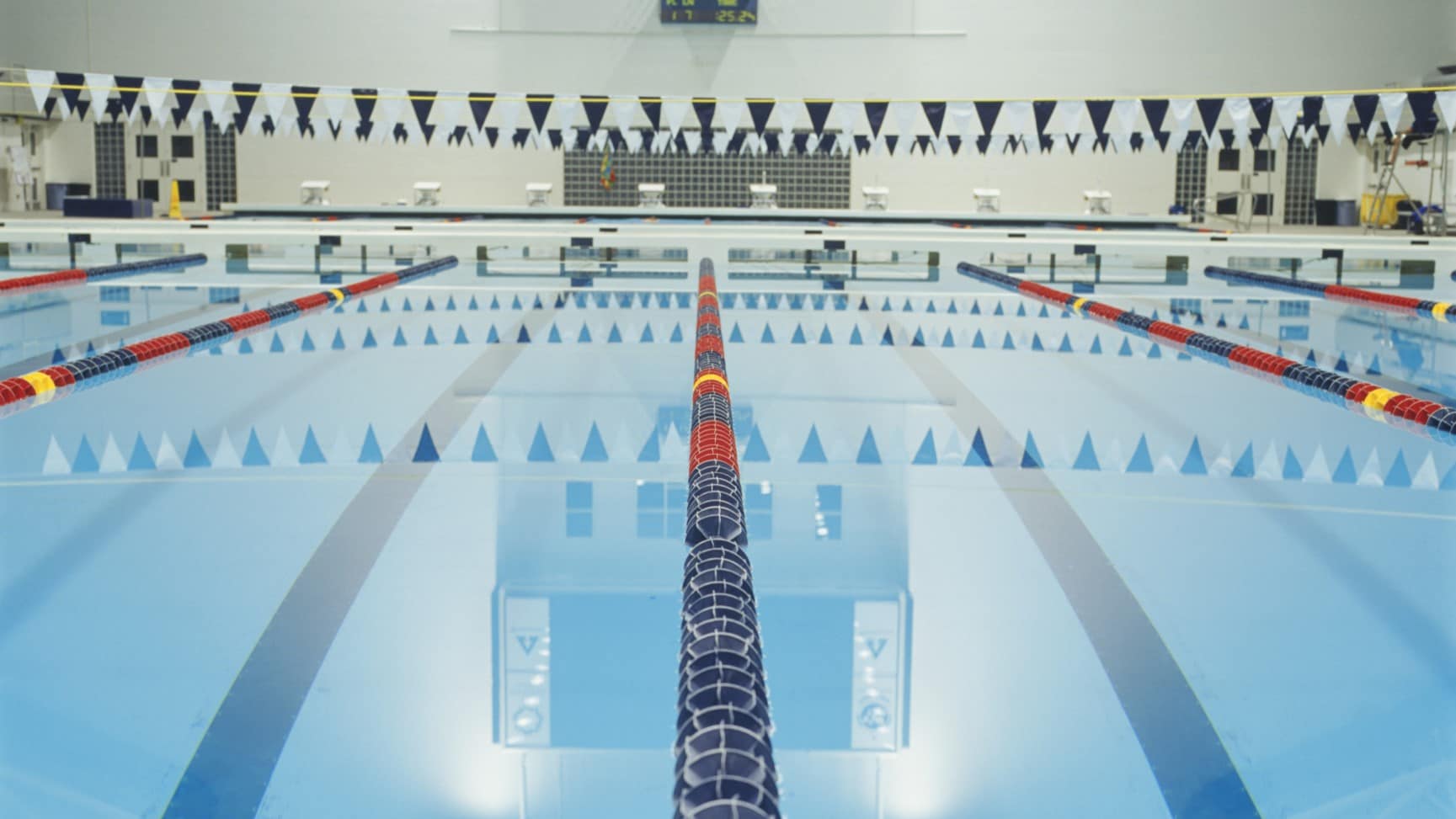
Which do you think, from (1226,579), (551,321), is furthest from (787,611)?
(551,321)

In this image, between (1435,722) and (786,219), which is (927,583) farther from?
(786,219)

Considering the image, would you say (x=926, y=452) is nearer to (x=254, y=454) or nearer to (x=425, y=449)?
(x=425, y=449)

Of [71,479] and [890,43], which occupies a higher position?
[890,43]

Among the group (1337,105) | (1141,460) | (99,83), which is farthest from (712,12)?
(1141,460)

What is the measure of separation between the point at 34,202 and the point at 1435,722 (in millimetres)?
20887

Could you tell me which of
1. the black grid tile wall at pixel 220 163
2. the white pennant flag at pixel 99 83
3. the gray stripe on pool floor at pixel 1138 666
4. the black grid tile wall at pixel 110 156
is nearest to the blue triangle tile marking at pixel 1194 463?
the gray stripe on pool floor at pixel 1138 666

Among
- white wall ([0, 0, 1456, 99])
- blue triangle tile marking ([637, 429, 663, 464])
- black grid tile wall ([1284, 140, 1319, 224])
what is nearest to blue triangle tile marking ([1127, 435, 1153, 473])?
blue triangle tile marking ([637, 429, 663, 464])

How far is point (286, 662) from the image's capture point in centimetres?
198

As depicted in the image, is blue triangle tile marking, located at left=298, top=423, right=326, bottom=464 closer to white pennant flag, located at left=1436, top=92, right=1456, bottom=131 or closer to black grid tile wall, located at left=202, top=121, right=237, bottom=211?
white pennant flag, located at left=1436, top=92, right=1456, bottom=131

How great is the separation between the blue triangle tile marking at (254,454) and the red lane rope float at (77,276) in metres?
5.30

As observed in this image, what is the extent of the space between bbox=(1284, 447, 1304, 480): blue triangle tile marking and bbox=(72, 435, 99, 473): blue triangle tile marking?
9.95 feet

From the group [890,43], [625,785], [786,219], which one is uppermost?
[890,43]

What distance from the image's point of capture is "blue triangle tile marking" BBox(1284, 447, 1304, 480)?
3.41 m

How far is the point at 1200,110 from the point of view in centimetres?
1048
